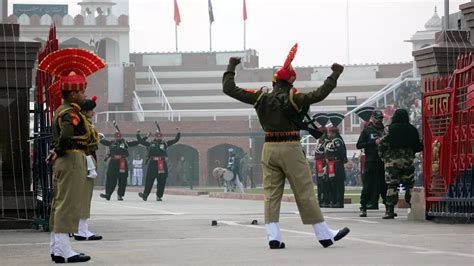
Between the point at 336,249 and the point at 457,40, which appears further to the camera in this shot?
the point at 457,40

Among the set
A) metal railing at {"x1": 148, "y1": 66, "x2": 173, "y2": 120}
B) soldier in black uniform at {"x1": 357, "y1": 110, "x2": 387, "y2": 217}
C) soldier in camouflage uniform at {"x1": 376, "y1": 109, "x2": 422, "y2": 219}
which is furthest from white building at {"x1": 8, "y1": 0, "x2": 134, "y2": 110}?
soldier in camouflage uniform at {"x1": 376, "y1": 109, "x2": 422, "y2": 219}

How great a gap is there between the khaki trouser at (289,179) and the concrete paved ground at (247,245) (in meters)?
0.36

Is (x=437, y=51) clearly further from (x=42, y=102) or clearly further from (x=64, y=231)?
(x=64, y=231)

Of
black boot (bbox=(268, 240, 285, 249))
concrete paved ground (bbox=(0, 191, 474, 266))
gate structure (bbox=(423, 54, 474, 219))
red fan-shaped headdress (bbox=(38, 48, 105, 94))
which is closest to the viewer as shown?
concrete paved ground (bbox=(0, 191, 474, 266))

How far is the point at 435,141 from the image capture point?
1898cm

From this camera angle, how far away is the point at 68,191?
1291 centimetres

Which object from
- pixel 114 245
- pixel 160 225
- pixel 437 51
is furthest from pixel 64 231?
pixel 437 51

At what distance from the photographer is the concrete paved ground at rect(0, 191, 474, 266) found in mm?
12414

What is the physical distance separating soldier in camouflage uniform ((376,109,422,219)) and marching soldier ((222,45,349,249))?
5.98m

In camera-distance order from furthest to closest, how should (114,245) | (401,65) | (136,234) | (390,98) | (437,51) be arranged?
(401,65)
(390,98)
(437,51)
(136,234)
(114,245)

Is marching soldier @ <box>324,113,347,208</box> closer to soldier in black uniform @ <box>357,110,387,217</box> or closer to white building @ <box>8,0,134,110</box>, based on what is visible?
soldier in black uniform @ <box>357,110,387,217</box>

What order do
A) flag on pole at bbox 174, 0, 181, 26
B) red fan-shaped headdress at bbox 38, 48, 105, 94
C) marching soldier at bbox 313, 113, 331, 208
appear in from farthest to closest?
flag on pole at bbox 174, 0, 181, 26 < marching soldier at bbox 313, 113, 331, 208 < red fan-shaped headdress at bbox 38, 48, 105, 94

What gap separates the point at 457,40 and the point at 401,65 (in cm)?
8189

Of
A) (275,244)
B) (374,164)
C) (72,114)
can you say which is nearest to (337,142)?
(374,164)
